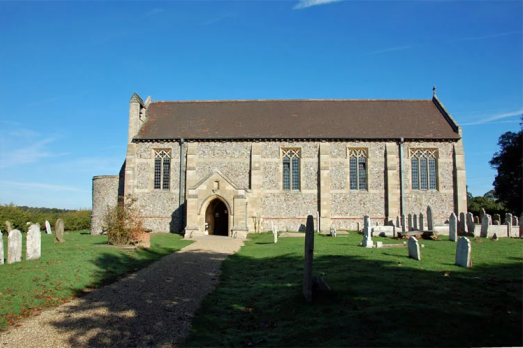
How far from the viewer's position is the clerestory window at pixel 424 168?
98.0ft

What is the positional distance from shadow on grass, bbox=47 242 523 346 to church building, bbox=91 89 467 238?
1701cm

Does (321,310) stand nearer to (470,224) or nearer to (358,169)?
(470,224)

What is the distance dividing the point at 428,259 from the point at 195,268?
8.11 m

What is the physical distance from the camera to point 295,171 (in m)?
30.4

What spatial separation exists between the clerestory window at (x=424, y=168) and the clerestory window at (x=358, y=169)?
3.57 m

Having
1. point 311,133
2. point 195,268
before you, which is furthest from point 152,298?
point 311,133

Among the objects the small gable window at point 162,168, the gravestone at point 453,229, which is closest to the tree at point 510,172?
the gravestone at point 453,229

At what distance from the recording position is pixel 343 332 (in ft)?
23.1

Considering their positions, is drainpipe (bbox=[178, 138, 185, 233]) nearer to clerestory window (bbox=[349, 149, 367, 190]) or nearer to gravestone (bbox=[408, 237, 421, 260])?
clerestory window (bbox=[349, 149, 367, 190])

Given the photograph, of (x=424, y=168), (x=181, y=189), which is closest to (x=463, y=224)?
(x=424, y=168)

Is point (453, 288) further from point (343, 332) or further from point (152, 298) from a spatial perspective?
point (152, 298)

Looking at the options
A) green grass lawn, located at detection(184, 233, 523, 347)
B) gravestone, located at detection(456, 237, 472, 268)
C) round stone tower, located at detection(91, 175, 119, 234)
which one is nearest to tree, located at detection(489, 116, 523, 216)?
green grass lawn, located at detection(184, 233, 523, 347)

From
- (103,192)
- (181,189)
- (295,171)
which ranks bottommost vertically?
(103,192)

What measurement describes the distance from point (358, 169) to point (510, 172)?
14.4 m
